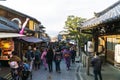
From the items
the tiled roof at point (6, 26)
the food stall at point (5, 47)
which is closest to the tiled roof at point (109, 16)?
the tiled roof at point (6, 26)

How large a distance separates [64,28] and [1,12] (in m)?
17.1

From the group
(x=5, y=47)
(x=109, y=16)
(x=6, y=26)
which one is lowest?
(x=5, y=47)

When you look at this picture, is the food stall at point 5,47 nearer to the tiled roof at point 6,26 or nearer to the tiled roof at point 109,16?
the tiled roof at point 6,26

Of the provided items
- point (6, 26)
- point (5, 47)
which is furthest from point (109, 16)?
point (5, 47)

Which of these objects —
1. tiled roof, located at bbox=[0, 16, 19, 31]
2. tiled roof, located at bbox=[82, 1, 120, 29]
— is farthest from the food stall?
tiled roof, located at bbox=[82, 1, 120, 29]

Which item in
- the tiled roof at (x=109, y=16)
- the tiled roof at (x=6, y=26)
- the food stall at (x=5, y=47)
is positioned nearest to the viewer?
the tiled roof at (x=109, y=16)

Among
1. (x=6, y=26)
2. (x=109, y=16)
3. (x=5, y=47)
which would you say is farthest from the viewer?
(x=5, y=47)

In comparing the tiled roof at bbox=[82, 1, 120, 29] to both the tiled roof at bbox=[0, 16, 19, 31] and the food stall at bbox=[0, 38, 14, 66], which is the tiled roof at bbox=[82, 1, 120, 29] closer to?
the tiled roof at bbox=[0, 16, 19, 31]

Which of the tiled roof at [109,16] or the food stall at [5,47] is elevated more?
the tiled roof at [109,16]

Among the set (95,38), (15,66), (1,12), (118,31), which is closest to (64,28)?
(1,12)

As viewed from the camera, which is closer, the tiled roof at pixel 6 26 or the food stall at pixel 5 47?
the tiled roof at pixel 6 26

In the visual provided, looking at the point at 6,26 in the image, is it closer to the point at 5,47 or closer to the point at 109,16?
the point at 5,47

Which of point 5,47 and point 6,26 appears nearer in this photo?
point 6,26

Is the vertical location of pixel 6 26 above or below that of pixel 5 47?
above
